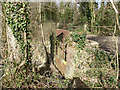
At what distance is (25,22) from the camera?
10.3 feet

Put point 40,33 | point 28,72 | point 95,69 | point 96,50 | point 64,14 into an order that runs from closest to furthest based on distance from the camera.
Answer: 1. point 28,72
2. point 95,69
3. point 96,50
4. point 40,33
5. point 64,14

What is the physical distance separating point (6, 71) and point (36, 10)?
5.65 meters

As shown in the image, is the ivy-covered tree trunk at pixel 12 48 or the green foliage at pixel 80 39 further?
the green foliage at pixel 80 39

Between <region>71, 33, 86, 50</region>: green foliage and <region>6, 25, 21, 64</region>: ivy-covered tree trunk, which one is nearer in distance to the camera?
<region>6, 25, 21, 64</region>: ivy-covered tree trunk

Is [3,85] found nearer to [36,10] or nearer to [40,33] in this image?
[40,33]

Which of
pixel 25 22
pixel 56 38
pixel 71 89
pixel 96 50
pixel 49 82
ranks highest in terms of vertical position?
pixel 25 22

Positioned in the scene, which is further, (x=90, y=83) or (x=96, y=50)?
(x=96, y=50)

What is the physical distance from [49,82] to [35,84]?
428 millimetres

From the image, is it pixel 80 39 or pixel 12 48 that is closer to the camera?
pixel 12 48

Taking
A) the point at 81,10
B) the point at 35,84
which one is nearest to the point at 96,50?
the point at 35,84

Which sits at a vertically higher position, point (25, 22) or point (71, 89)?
point (25, 22)

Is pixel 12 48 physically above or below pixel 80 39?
below

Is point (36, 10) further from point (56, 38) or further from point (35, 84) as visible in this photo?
point (35, 84)

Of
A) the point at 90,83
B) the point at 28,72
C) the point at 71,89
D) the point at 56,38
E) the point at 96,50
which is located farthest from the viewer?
the point at 56,38
